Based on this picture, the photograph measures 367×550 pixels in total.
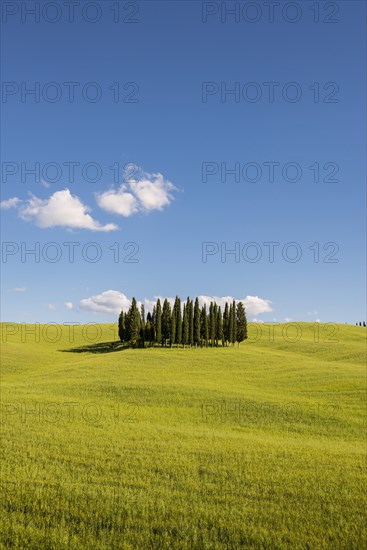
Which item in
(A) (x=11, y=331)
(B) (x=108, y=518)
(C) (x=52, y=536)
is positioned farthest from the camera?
(A) (x=11, y=331)

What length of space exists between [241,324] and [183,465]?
8847cm

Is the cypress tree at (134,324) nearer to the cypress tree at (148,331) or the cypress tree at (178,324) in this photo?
the cypress tree at (148,331)

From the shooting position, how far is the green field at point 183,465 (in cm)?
1035

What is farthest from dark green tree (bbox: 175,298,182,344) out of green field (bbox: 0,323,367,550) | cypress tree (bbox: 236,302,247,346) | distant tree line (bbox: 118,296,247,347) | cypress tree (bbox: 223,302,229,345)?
green field (bbox: 0,323,367,550)

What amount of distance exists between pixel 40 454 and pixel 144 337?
8485 cm

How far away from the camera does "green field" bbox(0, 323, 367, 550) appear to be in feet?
34.0

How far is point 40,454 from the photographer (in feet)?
57.9

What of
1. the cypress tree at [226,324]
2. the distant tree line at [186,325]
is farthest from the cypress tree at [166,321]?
the cypress tree at [226,324]

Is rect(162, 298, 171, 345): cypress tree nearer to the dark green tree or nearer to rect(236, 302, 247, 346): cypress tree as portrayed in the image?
the dark green tree

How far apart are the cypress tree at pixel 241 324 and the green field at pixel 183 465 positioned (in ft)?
186

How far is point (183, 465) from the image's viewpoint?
16.4 meters

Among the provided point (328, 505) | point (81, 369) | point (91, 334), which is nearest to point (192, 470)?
point (328, 505)

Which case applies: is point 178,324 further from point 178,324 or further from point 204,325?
point 204,325

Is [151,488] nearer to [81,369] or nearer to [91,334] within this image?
[81,369]
